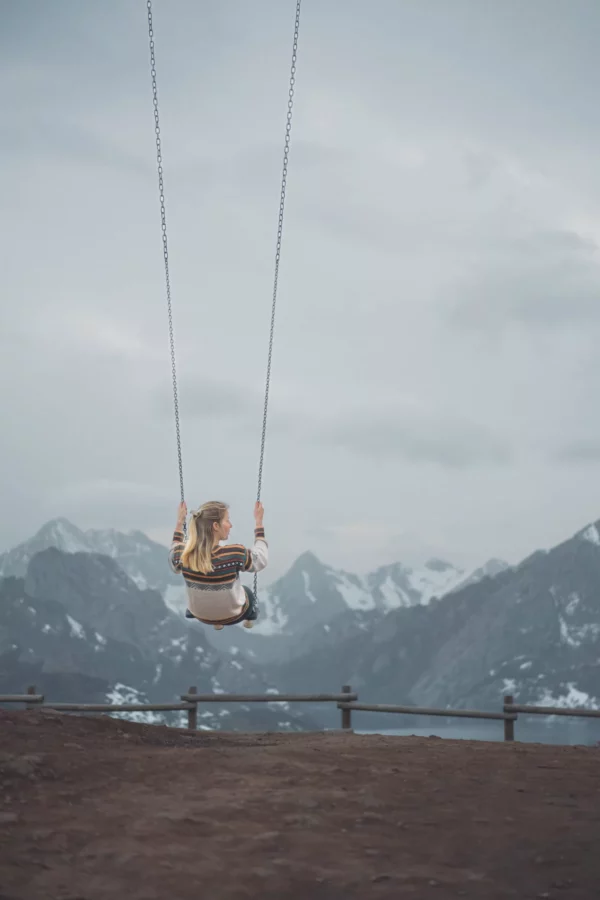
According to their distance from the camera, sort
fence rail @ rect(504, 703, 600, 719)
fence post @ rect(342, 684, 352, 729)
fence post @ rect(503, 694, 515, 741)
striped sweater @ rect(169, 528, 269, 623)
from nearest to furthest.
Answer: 1. striped sweater @ rect(169, 528, 269, 623)
2. fence rail @ rect(504, 703, 600, 719)
3. fence post @ rect(503, 694, 515, 741)
4. fence post @ rect(342, 684, 352, 729)

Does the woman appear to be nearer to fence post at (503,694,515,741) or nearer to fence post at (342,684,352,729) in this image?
fence post at (342,684,352,729)

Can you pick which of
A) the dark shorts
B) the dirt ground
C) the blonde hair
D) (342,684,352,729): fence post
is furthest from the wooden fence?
the blonde hair

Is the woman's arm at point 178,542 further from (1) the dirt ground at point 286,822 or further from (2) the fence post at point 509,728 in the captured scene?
(2) the fence post at point 509,728

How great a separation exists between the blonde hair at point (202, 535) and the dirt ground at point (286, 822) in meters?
1.96

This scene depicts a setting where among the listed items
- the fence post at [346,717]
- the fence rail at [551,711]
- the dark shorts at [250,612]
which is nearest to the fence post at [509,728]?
the fence rail at [551,711]

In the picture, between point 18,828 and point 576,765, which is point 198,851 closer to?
point 18,828

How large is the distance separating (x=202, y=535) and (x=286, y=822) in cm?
431

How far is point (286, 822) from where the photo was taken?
7.15 m

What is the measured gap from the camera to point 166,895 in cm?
586

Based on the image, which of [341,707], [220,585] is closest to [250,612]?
[220,585]

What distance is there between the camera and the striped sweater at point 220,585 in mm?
10812

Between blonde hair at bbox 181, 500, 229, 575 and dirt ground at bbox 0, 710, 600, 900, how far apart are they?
1960 millimetres

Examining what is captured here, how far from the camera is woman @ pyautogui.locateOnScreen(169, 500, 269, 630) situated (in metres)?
10.8

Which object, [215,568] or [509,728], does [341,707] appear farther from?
[215,568]
